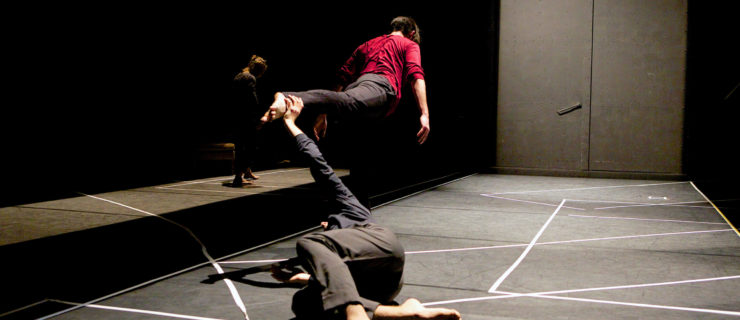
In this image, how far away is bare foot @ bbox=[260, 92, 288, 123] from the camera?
2.54 m

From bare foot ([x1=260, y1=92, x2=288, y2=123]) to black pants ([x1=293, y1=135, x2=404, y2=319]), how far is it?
142 mm

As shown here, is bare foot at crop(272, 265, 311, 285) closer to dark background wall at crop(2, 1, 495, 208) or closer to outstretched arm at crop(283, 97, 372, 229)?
outstretched arm at crop(283, 97, 372, 229)

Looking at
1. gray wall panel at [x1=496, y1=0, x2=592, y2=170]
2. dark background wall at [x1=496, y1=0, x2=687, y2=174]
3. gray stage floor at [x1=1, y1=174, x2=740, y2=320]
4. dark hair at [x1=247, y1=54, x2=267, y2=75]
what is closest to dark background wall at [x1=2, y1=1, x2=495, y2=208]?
gray wall panel at [x1=496, y1=0, x2=592, y2=170]

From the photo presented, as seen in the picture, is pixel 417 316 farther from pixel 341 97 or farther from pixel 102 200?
pixel 102 200

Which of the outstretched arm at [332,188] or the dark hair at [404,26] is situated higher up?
the dark hair at [404,26]

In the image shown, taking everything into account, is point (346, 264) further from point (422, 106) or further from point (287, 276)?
point (422, 106)

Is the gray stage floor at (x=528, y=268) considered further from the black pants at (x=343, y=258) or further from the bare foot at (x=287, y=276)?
the black pants at (x=343, y=258)

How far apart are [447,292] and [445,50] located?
682 cm

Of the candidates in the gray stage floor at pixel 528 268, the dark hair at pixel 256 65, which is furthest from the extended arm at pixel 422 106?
the dark hair at pixel 256 65

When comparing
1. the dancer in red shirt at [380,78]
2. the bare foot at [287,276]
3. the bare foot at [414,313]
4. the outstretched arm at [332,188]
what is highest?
the dancer in red shirt at [380,78]

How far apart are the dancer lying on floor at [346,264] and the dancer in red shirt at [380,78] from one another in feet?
1.55

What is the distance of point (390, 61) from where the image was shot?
12.3ft

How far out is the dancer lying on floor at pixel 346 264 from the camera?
7.13 ft

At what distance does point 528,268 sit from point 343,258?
1.70 metres
